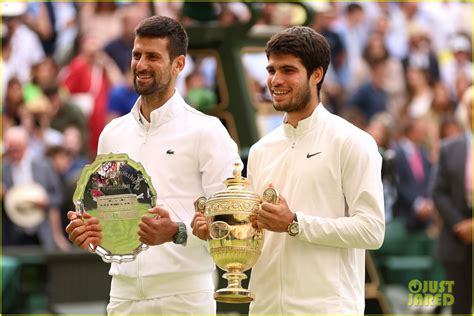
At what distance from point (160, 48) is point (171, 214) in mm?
738

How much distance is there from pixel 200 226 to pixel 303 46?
0.87 m

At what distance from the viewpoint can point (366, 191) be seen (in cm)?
567

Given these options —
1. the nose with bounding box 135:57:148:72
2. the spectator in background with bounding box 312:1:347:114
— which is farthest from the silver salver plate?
the spectator in background with bounding box 312:1:347:114

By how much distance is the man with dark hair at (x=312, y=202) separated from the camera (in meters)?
5.65

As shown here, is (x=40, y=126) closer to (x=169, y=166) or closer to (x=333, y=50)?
(x=333, y=50)

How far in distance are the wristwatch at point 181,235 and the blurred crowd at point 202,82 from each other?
4.28m

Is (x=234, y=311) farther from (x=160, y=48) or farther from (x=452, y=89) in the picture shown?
(x=452, y=89)

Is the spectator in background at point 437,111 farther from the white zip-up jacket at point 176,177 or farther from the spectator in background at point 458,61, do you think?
the white zip-up jacket at point 176,177

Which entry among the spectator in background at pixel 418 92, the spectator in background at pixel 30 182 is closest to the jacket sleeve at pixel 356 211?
the spectator in background at pixel 30 182

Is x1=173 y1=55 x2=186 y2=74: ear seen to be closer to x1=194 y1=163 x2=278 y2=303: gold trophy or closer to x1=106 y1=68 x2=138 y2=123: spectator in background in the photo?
x1=194 y1=163 x2=278 y2=303: gold trophy

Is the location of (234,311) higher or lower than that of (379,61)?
lower

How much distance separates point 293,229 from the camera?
5.62m

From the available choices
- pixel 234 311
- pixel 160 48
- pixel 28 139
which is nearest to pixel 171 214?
pixel 160 48

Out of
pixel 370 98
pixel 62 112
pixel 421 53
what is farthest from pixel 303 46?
pixel 421 53
